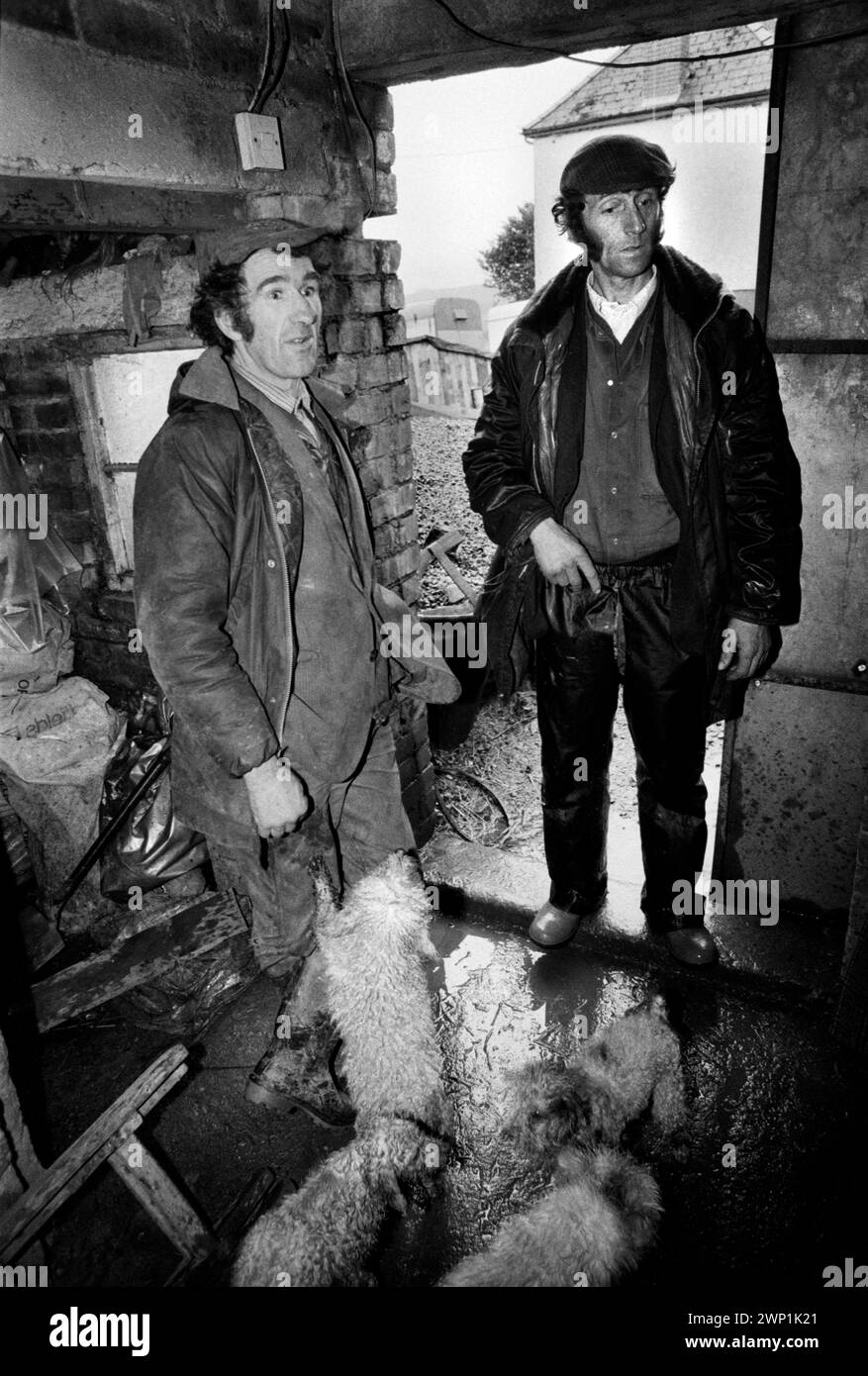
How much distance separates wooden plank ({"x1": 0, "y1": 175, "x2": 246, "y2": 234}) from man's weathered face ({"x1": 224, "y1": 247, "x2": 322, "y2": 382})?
615 mm

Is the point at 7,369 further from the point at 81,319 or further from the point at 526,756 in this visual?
the point at 526,756

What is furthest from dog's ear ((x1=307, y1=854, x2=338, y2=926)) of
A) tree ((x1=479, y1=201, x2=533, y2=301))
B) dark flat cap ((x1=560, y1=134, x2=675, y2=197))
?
tree ((x1=479, y1=201, x2=533, y2=301))

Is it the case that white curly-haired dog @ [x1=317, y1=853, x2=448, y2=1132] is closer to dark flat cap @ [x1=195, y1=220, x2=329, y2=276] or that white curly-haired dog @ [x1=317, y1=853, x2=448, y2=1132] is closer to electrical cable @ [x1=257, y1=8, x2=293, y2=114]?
dark flat cap @ [x1=195, y1=220, x2=329, y2=276]

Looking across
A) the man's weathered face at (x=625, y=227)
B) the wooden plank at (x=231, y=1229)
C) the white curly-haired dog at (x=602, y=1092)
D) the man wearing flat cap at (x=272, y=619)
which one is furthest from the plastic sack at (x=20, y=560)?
the white curly-haired dog at (x=602, y=1092)

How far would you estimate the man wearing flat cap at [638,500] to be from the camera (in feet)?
8.46

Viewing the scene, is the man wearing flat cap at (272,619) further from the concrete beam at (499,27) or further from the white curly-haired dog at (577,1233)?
the concrete beam at (499,27)

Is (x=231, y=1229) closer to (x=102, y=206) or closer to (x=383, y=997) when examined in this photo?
(x=383, y=997)

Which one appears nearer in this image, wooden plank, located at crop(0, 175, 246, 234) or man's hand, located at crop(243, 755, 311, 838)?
man's hand, located at crop(243, 755, 311, 838)

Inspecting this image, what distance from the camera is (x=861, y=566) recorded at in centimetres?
295

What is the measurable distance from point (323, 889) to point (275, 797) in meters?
0.62

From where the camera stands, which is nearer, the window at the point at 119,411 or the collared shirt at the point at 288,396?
the collared shirt at the point at 288,396

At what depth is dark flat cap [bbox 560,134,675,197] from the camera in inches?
99.3

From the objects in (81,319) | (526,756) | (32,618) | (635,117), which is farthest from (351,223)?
(635,117)

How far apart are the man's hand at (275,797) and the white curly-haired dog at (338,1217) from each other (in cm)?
99
